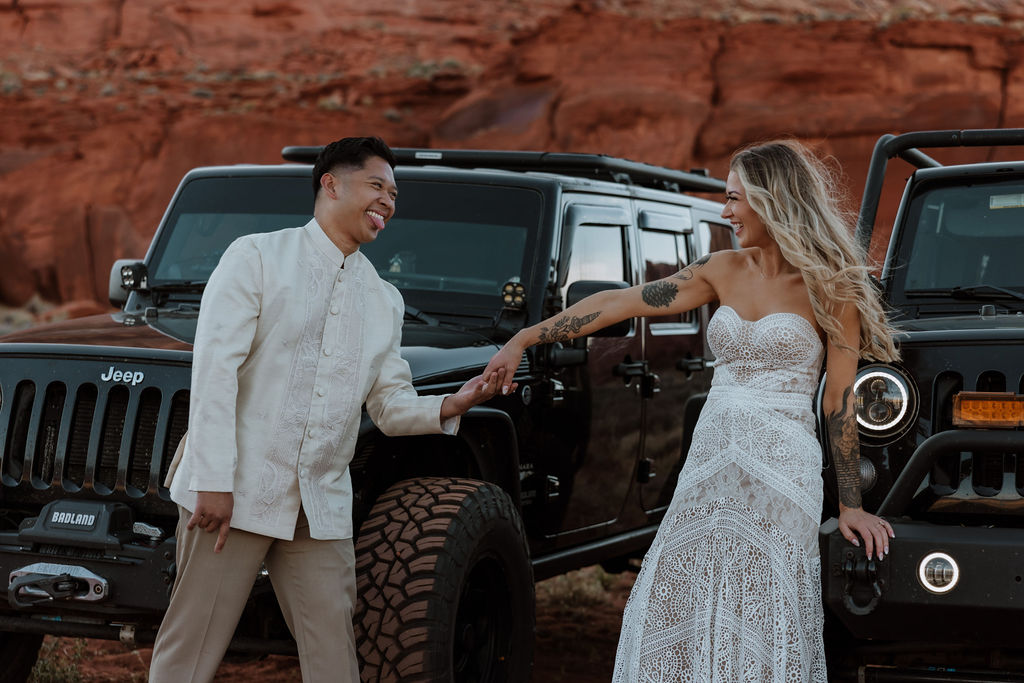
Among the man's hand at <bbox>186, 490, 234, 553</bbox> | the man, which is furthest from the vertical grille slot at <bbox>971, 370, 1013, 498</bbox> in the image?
the man's hand at <bbox>186, 490, 234, 553</bbox>

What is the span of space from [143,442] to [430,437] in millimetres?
986

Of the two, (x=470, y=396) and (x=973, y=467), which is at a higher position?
(x=470, y=396)

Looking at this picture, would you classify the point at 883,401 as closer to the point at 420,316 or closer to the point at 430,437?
the point at 430,437

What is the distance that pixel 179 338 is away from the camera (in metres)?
4.58

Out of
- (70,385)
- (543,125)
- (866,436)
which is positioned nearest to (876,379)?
(866,436)

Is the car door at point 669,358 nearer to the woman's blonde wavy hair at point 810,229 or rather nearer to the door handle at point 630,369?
the door handle at point 630,369

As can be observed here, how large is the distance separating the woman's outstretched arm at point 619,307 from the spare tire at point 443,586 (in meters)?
0.50

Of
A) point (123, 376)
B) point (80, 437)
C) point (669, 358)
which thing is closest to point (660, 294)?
point (123, 376)

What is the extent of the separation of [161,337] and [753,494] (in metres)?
2.13

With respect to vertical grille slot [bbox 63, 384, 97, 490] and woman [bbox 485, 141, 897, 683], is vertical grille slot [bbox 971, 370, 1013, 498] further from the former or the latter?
vertical grille slot [bbox 63, 384, 97, 490]

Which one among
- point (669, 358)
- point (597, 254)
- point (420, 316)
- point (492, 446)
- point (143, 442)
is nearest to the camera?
point (143, 442)

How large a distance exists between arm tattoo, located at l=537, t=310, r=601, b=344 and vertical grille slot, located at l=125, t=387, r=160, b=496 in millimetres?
1265

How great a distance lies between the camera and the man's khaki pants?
346 centimetres

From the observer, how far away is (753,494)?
3699mm
